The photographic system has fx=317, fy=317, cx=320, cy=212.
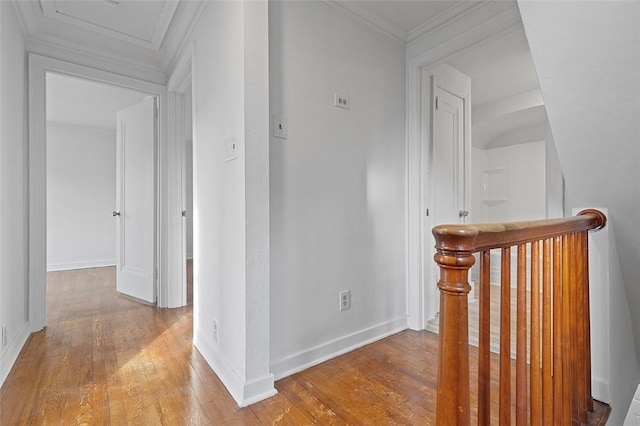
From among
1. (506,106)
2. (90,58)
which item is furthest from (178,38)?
(506,106)

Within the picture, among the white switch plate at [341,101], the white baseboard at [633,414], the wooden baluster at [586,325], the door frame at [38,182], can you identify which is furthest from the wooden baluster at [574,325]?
the door frame at [38,182]

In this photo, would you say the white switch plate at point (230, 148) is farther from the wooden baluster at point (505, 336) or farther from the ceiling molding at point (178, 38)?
the wooden baluster at point (505, 336)

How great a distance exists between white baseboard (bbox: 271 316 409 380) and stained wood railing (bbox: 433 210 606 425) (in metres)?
1.07

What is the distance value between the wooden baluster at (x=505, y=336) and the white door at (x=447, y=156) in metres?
1.77

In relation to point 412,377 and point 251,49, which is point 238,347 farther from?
point 251,49

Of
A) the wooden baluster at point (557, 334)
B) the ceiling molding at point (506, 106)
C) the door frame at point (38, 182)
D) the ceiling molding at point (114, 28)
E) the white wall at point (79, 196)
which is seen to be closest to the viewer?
the wooden baluster at point (557, 334)

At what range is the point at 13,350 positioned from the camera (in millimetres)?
1932

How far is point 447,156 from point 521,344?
7.27 feet

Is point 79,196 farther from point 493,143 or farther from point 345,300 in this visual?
point 493,143

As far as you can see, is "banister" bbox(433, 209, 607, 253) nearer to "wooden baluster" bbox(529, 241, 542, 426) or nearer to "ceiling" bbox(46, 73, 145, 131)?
"wooden baluster" bbox(529, 241, 542, 426)

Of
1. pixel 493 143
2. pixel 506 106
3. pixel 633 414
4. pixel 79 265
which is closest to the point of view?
pixel 633 414

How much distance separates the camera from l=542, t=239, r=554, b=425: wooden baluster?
97 centimetres

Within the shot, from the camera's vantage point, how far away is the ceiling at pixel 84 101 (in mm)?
3596

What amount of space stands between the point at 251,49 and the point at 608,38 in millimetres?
1398
